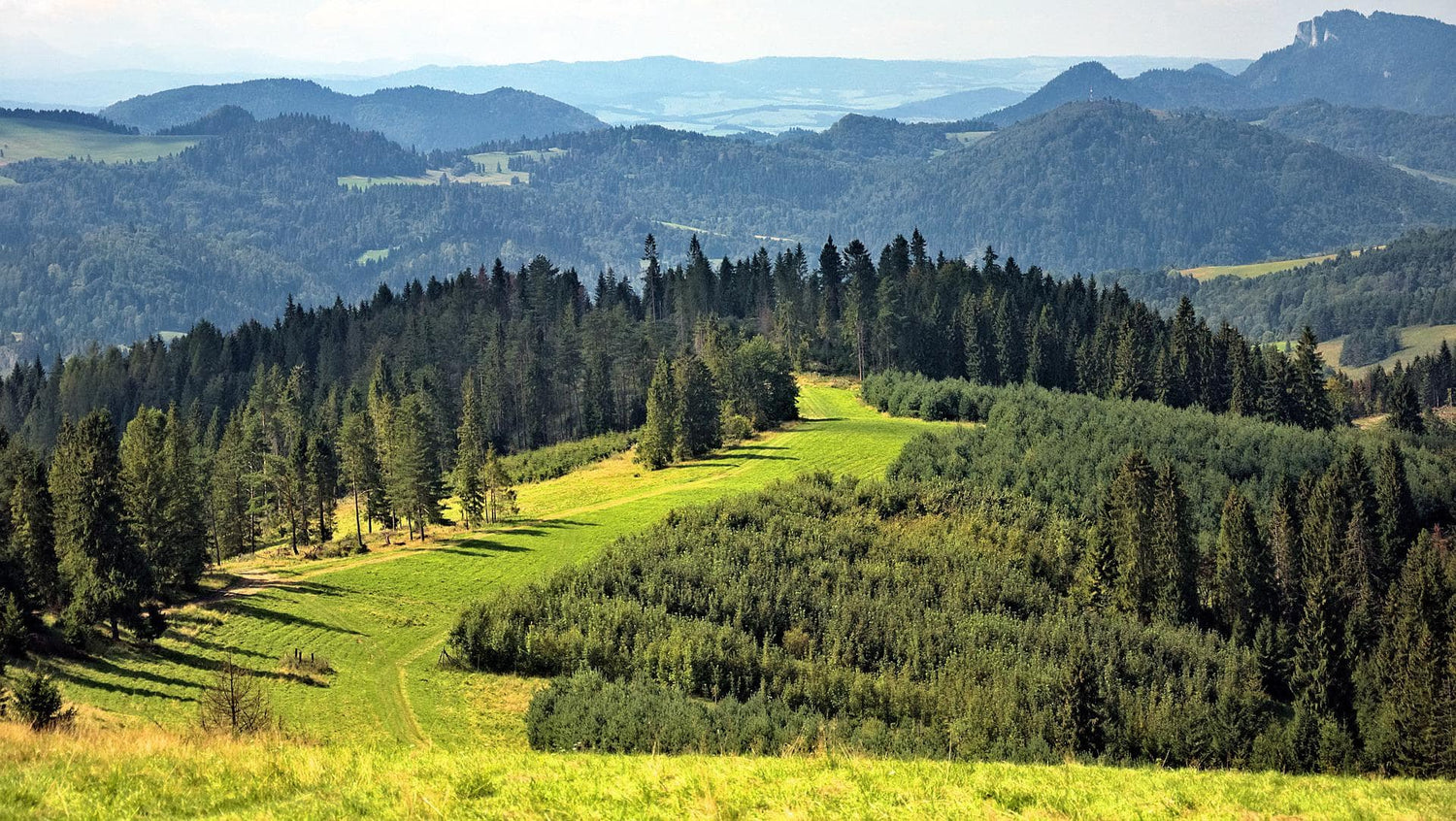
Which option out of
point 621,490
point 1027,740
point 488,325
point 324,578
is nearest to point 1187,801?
point 1027,740

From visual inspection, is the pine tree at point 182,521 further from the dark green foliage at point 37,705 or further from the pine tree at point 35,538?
the dark green foliage at point 37,705

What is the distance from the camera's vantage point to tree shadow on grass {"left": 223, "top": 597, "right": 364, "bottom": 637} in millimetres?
67250

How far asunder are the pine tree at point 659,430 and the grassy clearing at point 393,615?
6.17 feet

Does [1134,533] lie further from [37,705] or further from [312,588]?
[37,705]

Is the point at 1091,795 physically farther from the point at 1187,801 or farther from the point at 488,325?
the point at 488,325

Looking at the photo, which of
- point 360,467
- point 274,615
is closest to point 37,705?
point 274,615

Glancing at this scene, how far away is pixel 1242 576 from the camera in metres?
81.3

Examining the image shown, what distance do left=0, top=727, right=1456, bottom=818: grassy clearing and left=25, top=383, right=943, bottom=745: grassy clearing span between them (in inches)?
449

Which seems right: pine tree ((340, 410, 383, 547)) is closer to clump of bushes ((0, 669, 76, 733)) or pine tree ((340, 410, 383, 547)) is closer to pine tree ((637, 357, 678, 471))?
pine tree ((637, 357, 678, 471))

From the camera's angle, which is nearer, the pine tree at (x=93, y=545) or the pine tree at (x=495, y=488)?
the pine tree at (x=93, y=545)

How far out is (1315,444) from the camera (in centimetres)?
11475

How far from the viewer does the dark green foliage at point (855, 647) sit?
4884cm

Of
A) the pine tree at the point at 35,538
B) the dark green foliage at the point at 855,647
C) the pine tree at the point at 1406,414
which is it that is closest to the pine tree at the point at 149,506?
the pine tree at the point at 35,538

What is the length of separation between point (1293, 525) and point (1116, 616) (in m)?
23.3
